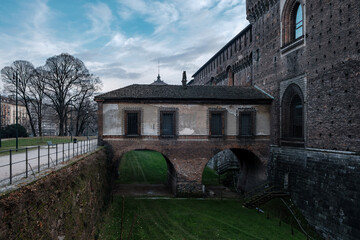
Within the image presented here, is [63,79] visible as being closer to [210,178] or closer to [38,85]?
[38,85]

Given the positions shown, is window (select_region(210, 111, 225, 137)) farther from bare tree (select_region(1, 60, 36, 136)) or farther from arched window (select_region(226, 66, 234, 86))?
bare tree (select_region(1, 60, 36, 136))

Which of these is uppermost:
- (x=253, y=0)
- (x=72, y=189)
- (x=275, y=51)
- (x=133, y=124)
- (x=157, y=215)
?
(x=253, y=0)

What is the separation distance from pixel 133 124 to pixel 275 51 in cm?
1219

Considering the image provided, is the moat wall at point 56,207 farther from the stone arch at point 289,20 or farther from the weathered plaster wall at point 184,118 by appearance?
the stone arch at point 289,20

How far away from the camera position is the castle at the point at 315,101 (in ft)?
40.8

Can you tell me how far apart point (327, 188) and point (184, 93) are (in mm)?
11622

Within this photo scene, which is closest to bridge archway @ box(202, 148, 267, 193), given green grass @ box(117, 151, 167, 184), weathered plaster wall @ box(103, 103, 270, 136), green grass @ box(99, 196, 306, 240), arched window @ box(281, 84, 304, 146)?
weathered plaster wall @ box(103, 103, 270, 136)

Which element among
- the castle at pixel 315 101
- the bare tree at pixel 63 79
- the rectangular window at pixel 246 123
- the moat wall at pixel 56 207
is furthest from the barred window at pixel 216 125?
the bare tree at pixel 63 79

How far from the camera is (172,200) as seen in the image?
18.7 m

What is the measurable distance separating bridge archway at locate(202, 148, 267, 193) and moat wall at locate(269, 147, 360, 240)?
334cm

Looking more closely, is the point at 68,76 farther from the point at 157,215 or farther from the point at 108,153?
the point at 157,215

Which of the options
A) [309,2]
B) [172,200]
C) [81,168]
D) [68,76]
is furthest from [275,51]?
[68,76]

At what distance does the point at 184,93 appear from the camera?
20.4m

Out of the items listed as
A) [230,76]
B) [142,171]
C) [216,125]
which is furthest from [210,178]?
[230,76]
